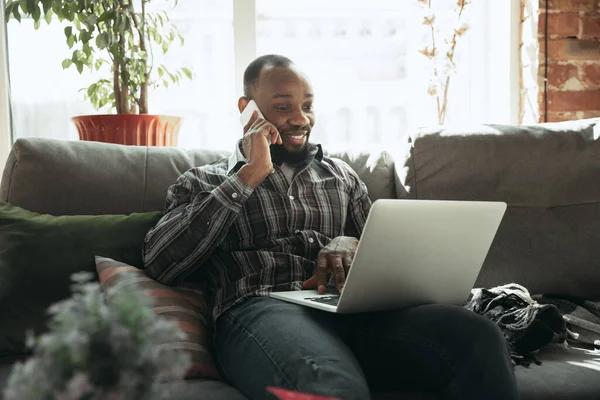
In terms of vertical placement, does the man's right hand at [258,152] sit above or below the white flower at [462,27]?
below

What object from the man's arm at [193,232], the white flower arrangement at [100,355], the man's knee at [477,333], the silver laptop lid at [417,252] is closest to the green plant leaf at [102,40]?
the man's arm at [193,232]

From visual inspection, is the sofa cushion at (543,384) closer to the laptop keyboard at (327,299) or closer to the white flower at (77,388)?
the laptop keyboard at (327,299)

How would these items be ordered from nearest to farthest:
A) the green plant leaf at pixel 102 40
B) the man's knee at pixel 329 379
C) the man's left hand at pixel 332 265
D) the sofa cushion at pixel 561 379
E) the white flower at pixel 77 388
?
the white flower at pixel 77 388
the man's knee at pixel 329 379
the sofa cushion at pixel 561 379
the man's left hand at pixel 332 265
the green plant leaf at pixel 102 40

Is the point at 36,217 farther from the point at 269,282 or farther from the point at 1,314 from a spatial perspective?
the point at 269,282

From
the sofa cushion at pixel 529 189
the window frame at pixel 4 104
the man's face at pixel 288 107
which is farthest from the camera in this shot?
the window frame at pixel 4 104

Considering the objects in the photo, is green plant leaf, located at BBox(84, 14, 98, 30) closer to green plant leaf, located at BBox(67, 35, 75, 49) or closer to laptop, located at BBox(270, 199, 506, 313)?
green plant leaf, located at BBox(67, 35, 75, 49)

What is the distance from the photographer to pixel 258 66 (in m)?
1.87

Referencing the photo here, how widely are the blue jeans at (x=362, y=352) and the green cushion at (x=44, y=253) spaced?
14.3 inches

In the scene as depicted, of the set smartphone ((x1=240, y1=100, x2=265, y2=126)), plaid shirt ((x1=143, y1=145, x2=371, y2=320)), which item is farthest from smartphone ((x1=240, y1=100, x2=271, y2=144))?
plaid shirt ((x1=143, y1=145, x2=371, y2=320))

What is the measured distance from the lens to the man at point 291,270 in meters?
1.18

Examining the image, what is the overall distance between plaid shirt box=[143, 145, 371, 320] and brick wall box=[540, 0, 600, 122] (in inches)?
45.5

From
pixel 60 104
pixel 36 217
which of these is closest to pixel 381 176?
pixel 36 217

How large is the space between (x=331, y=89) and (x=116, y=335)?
2.38m

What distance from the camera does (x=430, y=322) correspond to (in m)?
1.28
